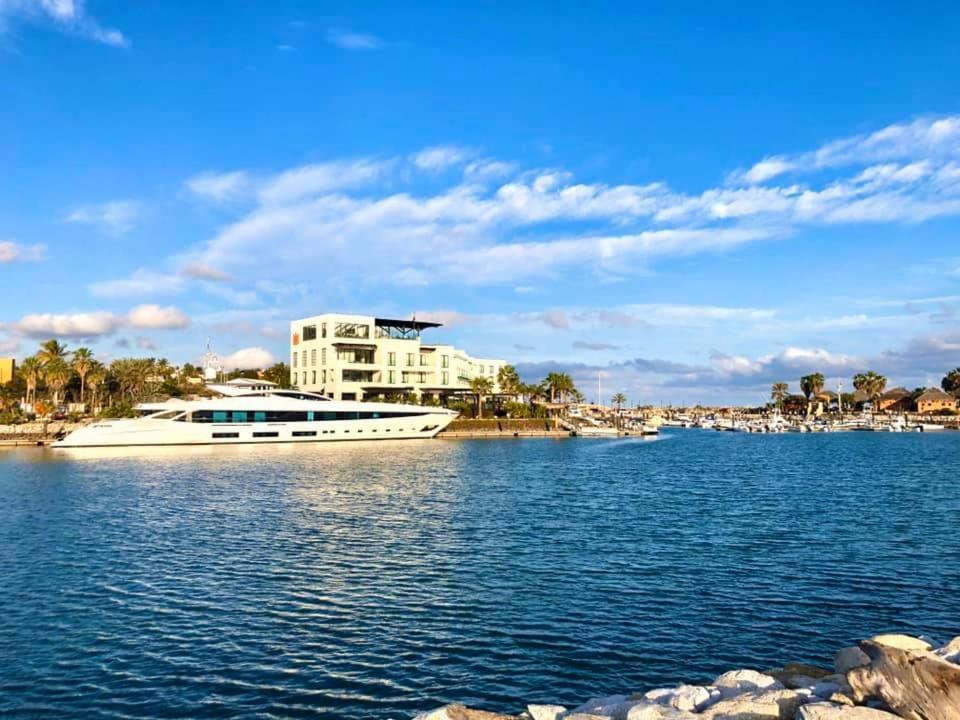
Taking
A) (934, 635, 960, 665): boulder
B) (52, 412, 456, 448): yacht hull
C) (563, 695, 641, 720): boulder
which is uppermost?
(52, 412, 456, 448): yacht hull

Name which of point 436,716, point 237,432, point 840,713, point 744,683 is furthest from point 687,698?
point 237,432

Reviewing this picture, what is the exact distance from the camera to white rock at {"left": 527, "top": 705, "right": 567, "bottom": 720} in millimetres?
12039

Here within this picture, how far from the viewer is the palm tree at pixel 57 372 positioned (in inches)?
4968

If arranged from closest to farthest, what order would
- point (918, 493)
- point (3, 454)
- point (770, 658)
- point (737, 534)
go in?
point (770, 658), point (737, 534), point (918, 493), point (3, 454)

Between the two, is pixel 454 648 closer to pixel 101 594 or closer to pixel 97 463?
pixel 101 594

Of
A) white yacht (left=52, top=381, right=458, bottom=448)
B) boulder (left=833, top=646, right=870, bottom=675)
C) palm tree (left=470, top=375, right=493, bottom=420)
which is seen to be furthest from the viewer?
palm tree (left=470, top=375, right=493, bottom=420)

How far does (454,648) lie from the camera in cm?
1795

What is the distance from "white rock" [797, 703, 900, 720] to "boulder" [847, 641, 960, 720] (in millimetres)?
372

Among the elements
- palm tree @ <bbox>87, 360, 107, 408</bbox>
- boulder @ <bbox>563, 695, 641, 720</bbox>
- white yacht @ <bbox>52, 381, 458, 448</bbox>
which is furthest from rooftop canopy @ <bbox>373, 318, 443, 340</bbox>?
boulder @ <bbox>563, 695, 641, 720</bbox>

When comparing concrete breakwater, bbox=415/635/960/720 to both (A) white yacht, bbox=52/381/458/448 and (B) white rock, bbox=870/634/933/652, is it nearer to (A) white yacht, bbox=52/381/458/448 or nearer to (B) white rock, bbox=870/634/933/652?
(B) white rock, bbox=870/634/933/652

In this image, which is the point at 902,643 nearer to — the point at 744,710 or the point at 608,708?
the point at 744,710

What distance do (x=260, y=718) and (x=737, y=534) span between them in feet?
81.5

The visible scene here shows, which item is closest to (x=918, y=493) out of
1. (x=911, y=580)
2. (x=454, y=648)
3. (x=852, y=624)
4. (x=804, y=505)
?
(x=804, y=505)

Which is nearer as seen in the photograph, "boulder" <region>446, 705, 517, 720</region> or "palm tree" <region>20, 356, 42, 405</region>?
"boulder" <region>446, 705, 517, 720</region>
